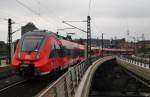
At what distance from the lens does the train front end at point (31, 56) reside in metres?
24.4

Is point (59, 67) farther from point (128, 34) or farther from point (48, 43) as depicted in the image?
point (128, 34)

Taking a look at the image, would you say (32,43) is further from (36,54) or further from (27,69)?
(27,69)

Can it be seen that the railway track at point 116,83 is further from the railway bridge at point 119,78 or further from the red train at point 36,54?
the red train at point 36,54

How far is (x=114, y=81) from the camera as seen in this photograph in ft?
276

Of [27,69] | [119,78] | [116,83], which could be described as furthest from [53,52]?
[119,78]

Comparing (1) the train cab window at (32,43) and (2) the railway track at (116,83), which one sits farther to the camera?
(2) the railway track at (116,83)

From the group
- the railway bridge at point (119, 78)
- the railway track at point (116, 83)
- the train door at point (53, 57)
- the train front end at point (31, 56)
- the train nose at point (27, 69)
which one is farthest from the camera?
the railway track at point (116, 83)

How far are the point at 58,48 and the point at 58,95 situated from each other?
18002mm

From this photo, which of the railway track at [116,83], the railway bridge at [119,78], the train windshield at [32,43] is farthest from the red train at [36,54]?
the railway track at [116,83]

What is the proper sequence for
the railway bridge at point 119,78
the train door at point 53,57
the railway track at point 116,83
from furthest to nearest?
1. the railway track at point 116,83
2. the railway bridge at point 119,78
3. the train door at point 53,57

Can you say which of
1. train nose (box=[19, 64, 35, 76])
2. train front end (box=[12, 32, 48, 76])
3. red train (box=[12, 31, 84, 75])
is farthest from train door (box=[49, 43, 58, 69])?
train nose (box=[19, 64, 35, 76])

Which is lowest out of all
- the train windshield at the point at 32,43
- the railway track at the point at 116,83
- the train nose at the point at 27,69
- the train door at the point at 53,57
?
the railway track at the point at 116,83

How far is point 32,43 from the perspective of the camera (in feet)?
83.5

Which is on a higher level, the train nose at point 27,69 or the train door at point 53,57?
the train door at point 53,57
